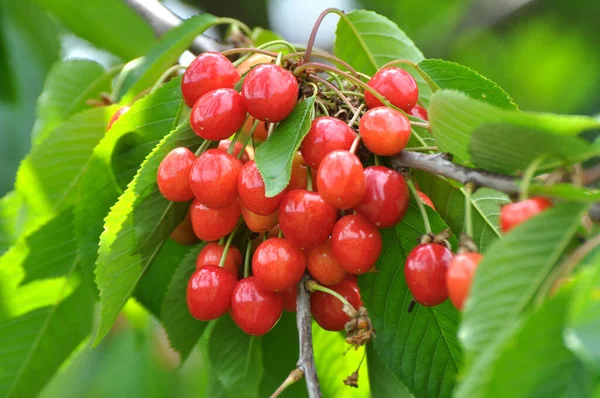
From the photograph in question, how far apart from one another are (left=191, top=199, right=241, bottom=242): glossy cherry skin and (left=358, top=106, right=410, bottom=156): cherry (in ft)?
0.90

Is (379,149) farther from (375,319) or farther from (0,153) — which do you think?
(0,153)

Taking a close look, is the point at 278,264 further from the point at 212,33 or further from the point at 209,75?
the point at 212,33

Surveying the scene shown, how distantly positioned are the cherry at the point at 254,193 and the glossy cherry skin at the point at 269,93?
87 mm

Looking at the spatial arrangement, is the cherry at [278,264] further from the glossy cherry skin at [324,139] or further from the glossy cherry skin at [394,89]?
the glossy cherry skin at [394,89]

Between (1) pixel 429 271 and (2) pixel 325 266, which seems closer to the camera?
(1) pixel 429 271

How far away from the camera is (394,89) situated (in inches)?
47.5

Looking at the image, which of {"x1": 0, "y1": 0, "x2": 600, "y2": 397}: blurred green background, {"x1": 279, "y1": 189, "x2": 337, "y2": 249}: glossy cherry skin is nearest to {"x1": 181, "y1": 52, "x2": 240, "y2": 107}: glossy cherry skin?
{"x1": 279, "y1": 189, "x2": 337, "y2": 249}: glossy cherry skin

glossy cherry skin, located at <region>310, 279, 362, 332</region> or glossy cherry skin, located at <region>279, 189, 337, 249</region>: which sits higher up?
glossy cherry skin, located at <region>279, 189, 337, 249</region>

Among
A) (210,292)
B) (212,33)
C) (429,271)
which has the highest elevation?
(429,271)

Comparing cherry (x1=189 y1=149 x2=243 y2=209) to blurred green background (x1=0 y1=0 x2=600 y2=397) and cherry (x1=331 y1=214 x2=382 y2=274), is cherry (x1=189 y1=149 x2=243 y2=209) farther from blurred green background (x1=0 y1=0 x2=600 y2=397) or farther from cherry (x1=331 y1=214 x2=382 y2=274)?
blurred green background (x1=0 y1=0 x2=600 y2=397)

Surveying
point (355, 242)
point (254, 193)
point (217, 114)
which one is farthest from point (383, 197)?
point (217, 114)

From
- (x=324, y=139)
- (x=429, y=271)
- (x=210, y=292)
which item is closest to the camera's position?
(x=429, y=271)

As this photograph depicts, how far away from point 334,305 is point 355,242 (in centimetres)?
16

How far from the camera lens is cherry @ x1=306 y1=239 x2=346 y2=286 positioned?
43.9 inches
